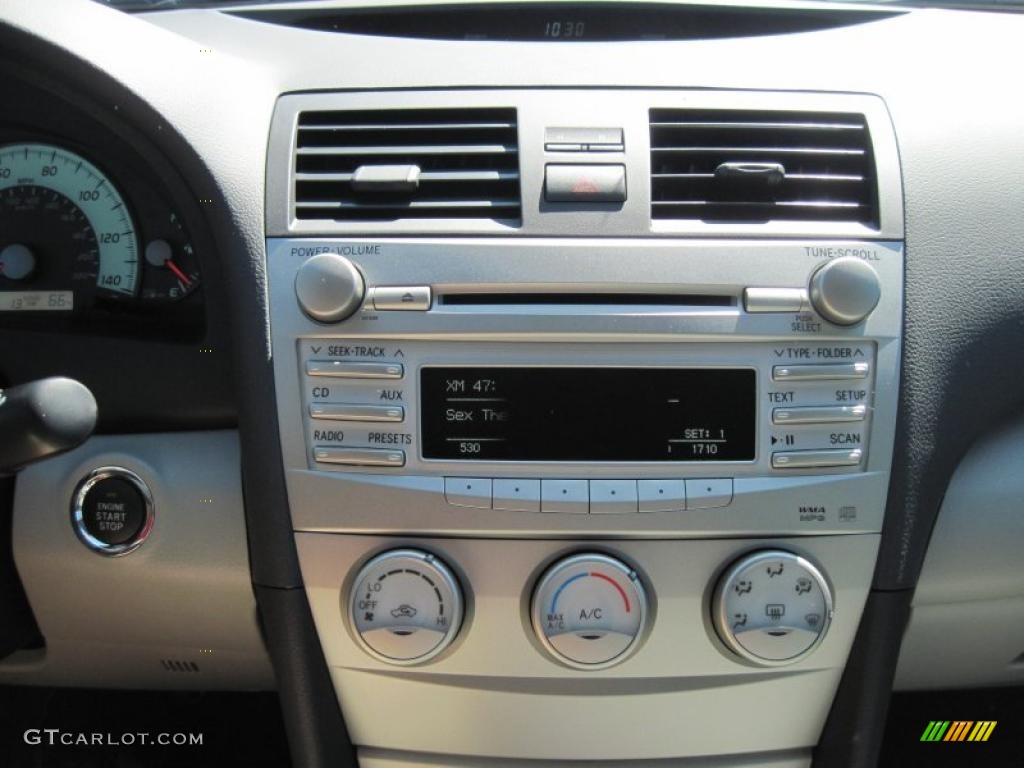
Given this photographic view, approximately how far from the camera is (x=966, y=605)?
4.92ft

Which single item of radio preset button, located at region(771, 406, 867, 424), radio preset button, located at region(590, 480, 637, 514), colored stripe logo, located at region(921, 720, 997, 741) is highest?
radio preset button, located at region(771, 406, 867, 424)

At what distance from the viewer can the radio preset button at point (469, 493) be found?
51.2 inches

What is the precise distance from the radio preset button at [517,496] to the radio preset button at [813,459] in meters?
0.32

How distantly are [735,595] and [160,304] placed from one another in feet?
3.32

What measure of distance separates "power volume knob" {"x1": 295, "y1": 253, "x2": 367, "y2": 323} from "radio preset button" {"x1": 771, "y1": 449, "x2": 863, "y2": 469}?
60 cm

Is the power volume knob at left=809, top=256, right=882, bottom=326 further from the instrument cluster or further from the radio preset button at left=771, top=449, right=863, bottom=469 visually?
the instrument cluster

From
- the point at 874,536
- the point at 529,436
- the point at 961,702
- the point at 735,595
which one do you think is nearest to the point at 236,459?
the point at 529,436

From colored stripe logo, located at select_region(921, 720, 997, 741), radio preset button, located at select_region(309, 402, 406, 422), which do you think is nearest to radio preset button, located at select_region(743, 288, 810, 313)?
radio preset button, located at select_region(309, 402, 406, 422)

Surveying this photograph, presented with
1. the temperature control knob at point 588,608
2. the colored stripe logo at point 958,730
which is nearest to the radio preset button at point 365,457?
the temperature control knob at point 588,608

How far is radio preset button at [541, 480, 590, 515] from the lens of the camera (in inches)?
51.1

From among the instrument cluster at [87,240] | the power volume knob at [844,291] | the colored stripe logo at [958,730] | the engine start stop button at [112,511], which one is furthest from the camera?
the colored stripe logo at [958,730]

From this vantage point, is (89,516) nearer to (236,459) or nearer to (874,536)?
(236,459)

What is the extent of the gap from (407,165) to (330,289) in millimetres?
225

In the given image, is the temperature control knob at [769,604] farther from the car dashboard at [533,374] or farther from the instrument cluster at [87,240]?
the instrument cluster at [87,240]
